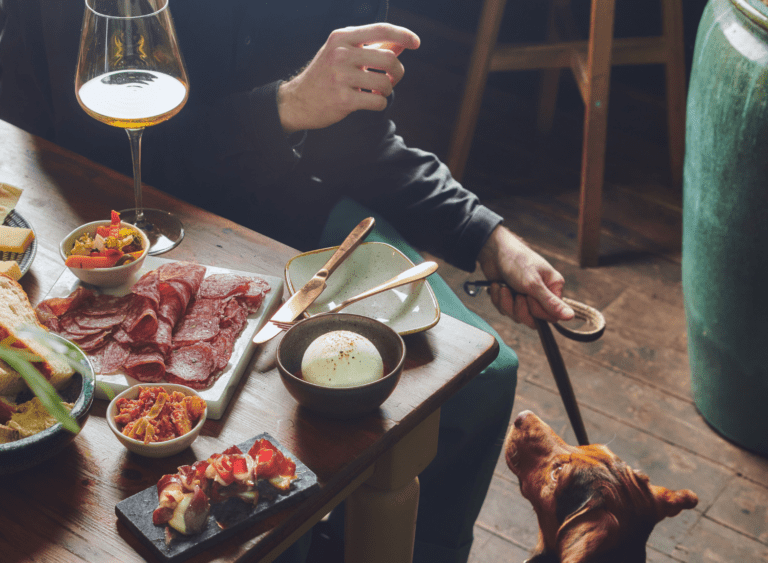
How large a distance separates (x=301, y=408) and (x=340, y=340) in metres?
0.08

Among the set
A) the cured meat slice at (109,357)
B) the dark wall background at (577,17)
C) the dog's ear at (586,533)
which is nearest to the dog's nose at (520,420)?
the dog's ear at (586,533)

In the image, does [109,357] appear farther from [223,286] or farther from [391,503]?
[391,503]

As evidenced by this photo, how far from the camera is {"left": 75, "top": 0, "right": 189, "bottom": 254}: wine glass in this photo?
2.78ft

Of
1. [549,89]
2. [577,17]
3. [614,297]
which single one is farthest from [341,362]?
[577,17]

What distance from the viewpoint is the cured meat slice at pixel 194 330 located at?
2.61ft

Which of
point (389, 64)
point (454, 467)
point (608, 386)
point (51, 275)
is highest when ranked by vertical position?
point (389, 64)

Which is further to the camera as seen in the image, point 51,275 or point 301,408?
point 51,275

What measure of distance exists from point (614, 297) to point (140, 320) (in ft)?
5.64

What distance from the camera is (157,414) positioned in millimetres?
677

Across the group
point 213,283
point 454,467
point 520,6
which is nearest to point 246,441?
point 213,283

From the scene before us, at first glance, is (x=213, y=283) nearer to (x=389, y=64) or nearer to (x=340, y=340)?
(x=340, y=340)

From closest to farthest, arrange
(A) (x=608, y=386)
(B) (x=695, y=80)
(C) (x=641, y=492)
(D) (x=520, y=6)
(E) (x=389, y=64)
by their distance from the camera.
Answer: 1. (C) (x=641, y=492)
2. (E) (x=389, y=64)
3. (B) (x=695, y=80)
4. (A) (x=608, y=386)
5. (D) (x=520, y=6)

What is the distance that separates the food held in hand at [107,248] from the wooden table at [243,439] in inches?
2.6

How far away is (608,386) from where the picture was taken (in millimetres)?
1877
